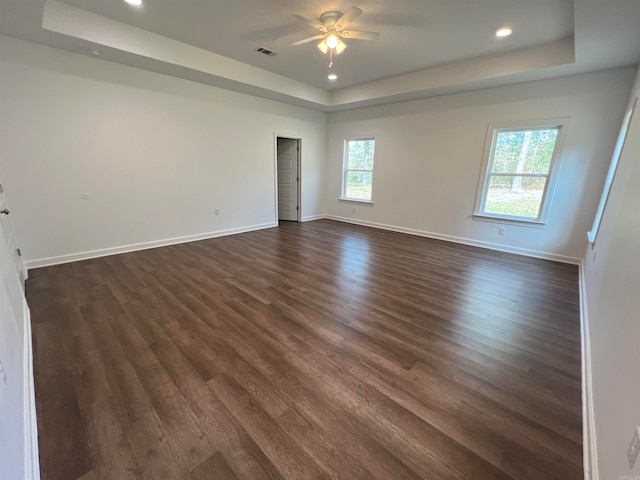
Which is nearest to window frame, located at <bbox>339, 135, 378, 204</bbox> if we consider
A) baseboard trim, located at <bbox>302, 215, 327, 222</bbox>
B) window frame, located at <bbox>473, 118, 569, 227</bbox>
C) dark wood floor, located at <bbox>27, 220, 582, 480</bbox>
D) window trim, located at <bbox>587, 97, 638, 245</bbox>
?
baseboard trim, located at <bbox>302, 215, 327, 222</bbox>

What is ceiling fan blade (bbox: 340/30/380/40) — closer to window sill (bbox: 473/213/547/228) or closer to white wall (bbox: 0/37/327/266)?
white wall (bbox: 0/37/327/266)

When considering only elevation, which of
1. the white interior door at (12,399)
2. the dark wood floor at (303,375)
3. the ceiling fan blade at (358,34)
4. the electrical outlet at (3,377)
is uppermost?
the ceiling fan blade at (358,34)

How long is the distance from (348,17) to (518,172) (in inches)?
143

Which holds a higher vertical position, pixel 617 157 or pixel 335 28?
pixel 335 28

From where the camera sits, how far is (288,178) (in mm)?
7066

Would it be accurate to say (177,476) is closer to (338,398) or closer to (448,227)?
(338,398)

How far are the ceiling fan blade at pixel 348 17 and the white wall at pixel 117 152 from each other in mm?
2744

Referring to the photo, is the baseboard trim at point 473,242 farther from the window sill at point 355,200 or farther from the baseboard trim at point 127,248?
the baseboard trim at point 127,248

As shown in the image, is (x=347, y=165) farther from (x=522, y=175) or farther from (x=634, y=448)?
Result: (x=634, y=448)

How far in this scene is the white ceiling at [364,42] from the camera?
2832 mm

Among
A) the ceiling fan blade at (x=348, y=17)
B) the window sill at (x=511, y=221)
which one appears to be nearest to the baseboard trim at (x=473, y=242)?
the window sill at (x=511, y=221)

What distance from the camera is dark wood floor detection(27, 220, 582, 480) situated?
4.50 feet

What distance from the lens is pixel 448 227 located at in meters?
5.50

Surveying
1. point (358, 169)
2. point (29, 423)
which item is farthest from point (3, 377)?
point (358, 169)
